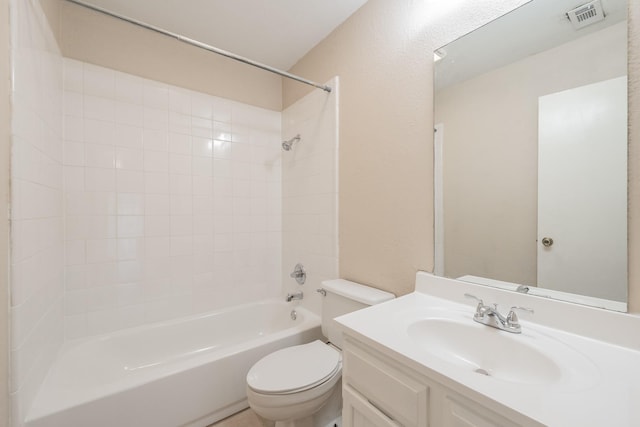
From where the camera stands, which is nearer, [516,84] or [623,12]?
[623,12]

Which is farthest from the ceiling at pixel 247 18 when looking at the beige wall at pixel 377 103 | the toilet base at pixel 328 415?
the toilet base at pixel 328 415

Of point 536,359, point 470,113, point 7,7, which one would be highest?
point 7,7

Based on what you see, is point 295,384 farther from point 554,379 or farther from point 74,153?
point 74,153

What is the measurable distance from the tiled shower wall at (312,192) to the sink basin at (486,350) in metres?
0.90

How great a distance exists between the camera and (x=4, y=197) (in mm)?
915

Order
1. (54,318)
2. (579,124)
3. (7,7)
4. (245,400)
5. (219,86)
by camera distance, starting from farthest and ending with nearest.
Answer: (219,86), (245,400), (54,318), (7,7), (579,124)

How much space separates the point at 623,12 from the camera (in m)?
0.77

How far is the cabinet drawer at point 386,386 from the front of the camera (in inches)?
26.1

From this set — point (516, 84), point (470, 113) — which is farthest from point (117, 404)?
point (516, 84)

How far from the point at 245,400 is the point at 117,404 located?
643 millimetres

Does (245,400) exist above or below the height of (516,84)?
below

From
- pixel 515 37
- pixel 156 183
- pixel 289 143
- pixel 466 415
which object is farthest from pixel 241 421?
A: pixel 515 37

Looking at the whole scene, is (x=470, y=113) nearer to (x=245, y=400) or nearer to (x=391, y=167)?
(x=391, y=167)

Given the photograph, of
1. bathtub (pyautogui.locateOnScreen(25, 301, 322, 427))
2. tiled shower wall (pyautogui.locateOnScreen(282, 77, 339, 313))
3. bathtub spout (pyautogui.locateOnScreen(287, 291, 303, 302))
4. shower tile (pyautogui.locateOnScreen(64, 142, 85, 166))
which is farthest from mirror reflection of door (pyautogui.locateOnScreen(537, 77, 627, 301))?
shower tile (pyautogui.locateOnScreen(64, 142, 85, 166))
